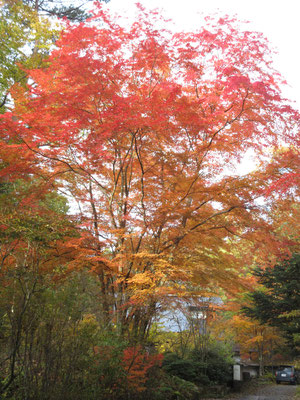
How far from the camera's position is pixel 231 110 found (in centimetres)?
891

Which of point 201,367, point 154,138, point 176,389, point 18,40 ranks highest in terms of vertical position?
point 18,40

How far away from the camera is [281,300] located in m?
16.4

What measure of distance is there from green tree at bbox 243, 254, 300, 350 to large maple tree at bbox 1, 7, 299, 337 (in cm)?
693

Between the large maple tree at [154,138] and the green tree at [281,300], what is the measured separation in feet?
22.7

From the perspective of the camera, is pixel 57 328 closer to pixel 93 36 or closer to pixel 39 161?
pixel 39 161

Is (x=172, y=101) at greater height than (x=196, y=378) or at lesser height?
greater

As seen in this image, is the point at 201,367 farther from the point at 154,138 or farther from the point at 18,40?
the point at 18,40

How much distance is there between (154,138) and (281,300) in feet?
38.2

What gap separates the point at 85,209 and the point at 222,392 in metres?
8.23

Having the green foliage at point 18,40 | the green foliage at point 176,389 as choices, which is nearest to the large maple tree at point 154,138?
the green foliage at point 176,389

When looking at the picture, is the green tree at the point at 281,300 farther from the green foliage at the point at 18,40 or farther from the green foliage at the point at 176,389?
the green foliage at the point at 18,40

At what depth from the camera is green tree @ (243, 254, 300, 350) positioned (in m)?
15.6

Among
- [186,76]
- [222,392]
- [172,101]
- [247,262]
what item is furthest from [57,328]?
[222,392]

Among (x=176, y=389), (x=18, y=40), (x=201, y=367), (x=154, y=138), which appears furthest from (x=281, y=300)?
(x=18, y=40)
